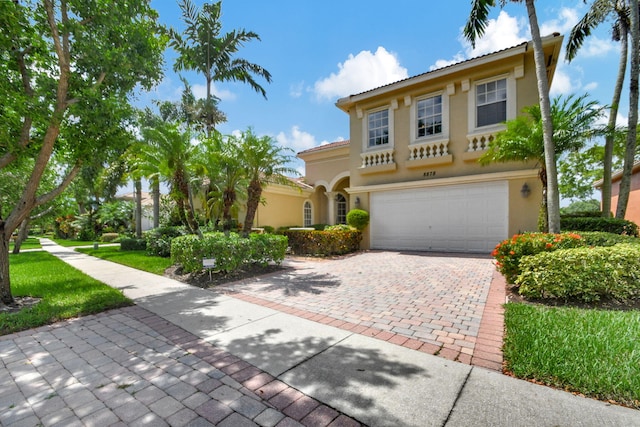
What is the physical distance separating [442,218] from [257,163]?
27.8 feet

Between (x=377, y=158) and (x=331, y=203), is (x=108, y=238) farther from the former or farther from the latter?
(x=377, y=158)

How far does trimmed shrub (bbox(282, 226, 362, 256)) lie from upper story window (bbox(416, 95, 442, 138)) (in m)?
5.83

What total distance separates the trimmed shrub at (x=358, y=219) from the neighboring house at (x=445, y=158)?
17.7 inches

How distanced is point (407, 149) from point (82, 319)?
13.1 meters

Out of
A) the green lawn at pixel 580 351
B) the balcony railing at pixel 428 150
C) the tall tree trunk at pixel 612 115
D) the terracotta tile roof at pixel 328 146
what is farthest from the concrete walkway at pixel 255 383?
the terracotta tile roof at pixel 328 146

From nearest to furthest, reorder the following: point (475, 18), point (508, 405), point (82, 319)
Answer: point (508, 405) → point (82, 319) → point (475, 18)

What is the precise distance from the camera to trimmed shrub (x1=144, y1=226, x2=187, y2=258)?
44.2 ft

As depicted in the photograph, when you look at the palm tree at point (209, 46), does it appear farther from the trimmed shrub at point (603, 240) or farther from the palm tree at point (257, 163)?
the trimmed shrub at point (603, 240)

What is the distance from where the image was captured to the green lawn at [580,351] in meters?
2.71

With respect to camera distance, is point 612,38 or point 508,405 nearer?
point 508,405

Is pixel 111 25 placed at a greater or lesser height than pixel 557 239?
greater

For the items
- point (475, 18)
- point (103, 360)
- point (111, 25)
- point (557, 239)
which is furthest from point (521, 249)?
point (111, 25)

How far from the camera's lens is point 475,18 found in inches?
379

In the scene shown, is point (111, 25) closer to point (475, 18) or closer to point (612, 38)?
point (475, 18)
